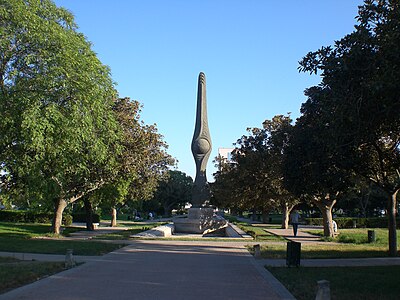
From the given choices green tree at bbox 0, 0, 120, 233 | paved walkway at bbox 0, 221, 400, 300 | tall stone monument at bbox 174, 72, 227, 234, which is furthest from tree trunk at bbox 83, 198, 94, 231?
paved walkway at bbox 0, 221, 400, 300

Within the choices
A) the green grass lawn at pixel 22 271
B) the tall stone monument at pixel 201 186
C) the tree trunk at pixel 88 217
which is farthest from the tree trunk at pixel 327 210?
the green grass lawn at pixel 22 271

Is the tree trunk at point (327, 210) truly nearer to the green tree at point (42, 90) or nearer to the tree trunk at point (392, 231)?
the tree trunk at point (392, 231)

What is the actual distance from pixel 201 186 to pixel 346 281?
79.5 ft

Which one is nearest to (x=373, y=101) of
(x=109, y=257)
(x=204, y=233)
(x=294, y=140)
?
(x=294, y=140)

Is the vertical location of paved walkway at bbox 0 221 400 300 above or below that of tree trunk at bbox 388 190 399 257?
below

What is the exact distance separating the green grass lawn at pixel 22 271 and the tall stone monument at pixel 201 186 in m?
19.3

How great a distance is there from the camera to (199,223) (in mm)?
32062

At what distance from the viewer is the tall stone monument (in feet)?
107

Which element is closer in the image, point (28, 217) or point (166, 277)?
point (166, 277)

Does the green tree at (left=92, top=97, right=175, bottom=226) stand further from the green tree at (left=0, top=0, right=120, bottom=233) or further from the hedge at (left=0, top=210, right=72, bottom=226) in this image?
the hedge at (left=0, top=210, right=72, bottom=226)

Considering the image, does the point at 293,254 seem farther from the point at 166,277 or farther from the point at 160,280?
the point at 160,280

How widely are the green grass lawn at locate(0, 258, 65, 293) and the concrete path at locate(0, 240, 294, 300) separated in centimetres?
38

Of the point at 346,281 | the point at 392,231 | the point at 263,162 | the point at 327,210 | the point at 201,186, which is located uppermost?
the point at 263,162

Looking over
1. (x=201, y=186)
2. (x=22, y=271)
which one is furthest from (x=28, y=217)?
(x=22, y=271)
